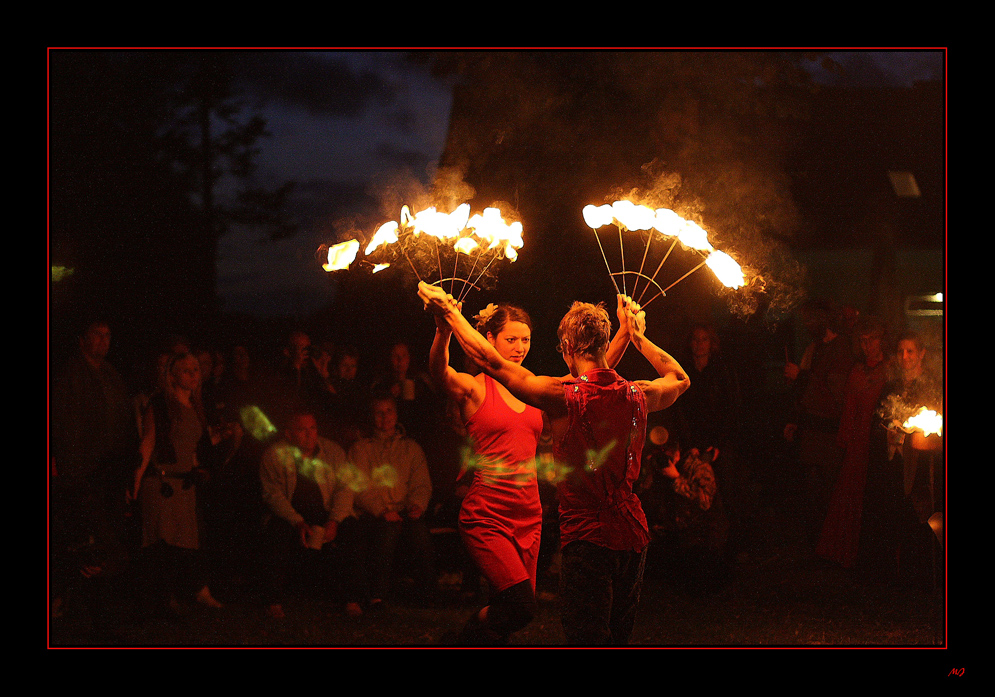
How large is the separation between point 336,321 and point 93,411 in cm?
162

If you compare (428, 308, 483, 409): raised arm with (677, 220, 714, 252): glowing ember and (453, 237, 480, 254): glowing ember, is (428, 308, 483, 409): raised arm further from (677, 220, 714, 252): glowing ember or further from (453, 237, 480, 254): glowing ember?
(677, 220, 714, 252): glowing ember

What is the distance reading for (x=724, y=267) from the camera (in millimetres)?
5109

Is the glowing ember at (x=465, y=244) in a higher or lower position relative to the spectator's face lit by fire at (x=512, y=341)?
higher

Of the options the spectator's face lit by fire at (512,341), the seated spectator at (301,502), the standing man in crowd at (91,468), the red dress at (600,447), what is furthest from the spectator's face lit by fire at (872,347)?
the standing man in crowd at (91,468)

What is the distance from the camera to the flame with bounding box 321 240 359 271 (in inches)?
206

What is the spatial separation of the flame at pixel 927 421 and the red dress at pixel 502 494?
8.16ft

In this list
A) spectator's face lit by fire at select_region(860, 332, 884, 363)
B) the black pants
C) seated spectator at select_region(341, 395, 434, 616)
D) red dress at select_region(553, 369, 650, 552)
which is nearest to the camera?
the black pants

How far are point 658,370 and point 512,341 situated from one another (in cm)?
89

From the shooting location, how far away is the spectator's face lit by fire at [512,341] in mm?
4953

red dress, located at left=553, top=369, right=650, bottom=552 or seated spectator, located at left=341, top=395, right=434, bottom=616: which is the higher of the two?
red dress, located at left=553, top=369, right=650, bottom=552

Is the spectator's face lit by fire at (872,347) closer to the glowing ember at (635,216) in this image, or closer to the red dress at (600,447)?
the glowing ember at (635,216)

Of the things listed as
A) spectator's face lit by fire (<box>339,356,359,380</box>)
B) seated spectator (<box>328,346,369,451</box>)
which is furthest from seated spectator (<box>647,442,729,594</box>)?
spectator's face lit by fire (<box>339,356,359,380</box>)

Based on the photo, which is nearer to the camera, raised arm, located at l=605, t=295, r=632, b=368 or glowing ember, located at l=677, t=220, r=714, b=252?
raised arm, located at l=605, t=295, r=632, b=368

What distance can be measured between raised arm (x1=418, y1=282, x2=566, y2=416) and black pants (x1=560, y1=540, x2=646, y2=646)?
31.3 inches
